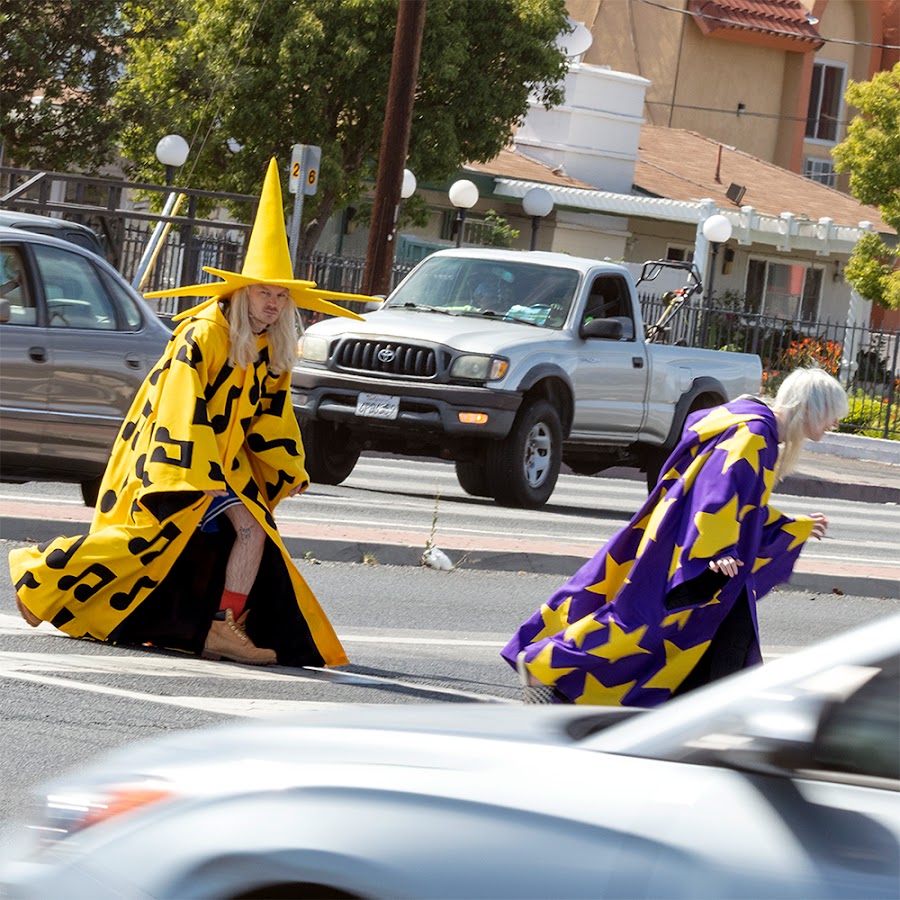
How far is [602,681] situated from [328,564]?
4.73 m

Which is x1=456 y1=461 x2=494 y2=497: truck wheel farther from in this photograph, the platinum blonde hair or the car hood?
the platinum blonde hair

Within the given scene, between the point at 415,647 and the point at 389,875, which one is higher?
the point at 389,875

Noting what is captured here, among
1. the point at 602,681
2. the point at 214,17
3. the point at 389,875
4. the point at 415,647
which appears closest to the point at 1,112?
the point at 214,17

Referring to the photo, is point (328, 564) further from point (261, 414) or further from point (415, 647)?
point (261, 414)

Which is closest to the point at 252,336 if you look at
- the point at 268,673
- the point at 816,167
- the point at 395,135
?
the point at 268,673

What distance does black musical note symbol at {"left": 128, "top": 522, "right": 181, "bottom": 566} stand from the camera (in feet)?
24.0

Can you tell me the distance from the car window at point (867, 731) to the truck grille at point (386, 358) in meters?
11.7

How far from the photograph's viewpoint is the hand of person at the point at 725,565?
6.21 metres

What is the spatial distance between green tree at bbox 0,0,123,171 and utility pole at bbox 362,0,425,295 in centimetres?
1453

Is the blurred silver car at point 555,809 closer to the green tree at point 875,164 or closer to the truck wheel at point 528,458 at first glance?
the truck wheel at point 528,458

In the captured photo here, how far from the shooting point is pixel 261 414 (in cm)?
755

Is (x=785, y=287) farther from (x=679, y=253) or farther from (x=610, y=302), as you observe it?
(x=610, y=302)

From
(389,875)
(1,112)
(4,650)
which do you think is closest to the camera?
(389,875)

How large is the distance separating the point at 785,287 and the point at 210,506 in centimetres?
4228
